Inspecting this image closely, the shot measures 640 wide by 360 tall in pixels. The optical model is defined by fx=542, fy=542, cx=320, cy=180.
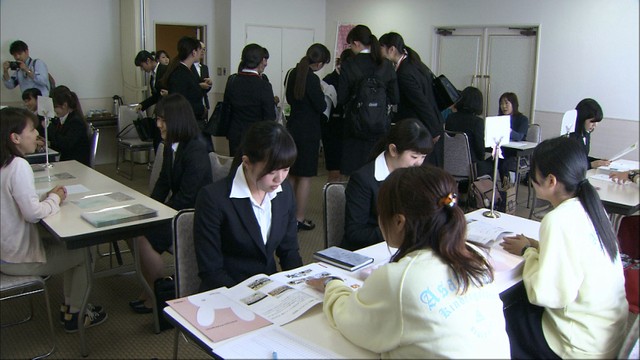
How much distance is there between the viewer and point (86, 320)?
2.95 meters

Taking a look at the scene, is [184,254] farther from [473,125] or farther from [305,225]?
[473,125]

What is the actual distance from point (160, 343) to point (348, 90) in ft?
7.49

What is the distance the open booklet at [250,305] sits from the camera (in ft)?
5.18

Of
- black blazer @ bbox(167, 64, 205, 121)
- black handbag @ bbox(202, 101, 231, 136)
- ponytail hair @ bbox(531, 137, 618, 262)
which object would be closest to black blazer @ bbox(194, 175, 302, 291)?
ponytail hair @ bbox(531, 137, 618, 262)

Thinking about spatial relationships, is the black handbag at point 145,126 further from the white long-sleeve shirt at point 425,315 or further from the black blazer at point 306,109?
the white long-sleeve shirt at point 425,315

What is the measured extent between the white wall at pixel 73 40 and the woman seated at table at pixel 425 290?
606 cm

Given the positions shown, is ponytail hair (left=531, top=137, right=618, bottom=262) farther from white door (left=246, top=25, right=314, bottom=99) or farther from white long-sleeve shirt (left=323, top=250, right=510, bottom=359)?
white door (left=246, top=25, right=314, bottom=99)

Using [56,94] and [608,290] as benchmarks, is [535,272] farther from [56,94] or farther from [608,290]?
[56,94]

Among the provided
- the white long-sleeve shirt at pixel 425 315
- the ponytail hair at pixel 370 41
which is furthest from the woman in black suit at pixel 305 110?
the white long-sleeve shirt at pixel 425 315

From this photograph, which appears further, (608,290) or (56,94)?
(56,94)

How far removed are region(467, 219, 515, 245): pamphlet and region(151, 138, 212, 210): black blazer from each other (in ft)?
4.79

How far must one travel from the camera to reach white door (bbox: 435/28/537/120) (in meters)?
6.60

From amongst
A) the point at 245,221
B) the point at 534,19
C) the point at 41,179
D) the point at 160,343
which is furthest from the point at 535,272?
the point at 534,19

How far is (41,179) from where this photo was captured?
3.42 meters
